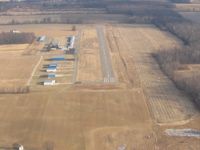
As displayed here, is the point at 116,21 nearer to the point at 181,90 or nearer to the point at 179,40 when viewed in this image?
the point at 179,40

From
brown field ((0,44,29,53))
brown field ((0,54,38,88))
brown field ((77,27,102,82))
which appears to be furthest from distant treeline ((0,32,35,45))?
brown field ((77,27,102,82))

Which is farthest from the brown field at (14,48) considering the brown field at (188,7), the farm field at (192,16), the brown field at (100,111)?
the brown field at (188,7)

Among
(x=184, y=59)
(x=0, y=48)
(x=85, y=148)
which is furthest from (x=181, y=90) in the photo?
(x=0, y=48)

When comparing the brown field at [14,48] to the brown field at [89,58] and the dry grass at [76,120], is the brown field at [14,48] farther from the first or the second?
the dry grass at [76,120]

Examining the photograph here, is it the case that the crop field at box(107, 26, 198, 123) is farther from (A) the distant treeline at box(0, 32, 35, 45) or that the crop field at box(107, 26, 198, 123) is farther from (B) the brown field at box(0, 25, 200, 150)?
(A) the distant treeline at box(0, 32, 35, 45)

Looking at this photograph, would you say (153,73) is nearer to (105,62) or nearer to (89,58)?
(105,62)

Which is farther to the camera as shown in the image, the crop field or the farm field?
the farm field

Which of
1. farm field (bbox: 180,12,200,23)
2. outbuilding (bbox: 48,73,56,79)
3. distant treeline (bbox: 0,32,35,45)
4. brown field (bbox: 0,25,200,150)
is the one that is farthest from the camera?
farm field (bbox: 180,12,200,23)

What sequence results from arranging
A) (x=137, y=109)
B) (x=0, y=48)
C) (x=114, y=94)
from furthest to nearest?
(x=0, y=48)
(x=114, y=94)
(x=137, y=109)
